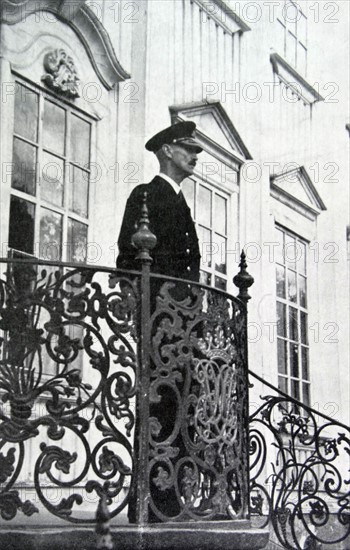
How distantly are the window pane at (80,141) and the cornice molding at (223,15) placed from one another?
233cm

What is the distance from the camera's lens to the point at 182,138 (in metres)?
5.16

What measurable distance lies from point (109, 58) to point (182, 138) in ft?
5.66

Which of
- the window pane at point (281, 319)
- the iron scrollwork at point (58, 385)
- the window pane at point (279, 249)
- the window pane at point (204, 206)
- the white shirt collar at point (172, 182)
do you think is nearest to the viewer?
the iron scrollwork at point (58, 385)

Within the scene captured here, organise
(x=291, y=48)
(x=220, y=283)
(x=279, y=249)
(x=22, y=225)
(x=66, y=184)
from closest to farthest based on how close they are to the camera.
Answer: (x=22, y=225) → (x=66, y=184) → (x=220, y=283) → (x=279, y=249) → (x=291, y=48)

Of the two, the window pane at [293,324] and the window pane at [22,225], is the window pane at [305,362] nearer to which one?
the window pane at [293,324]

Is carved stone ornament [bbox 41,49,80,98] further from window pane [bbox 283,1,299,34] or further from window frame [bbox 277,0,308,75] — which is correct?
window pane [bbox 283,1,299,34]

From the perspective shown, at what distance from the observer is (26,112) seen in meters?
5.75

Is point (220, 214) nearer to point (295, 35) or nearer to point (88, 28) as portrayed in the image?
point (88, 28)

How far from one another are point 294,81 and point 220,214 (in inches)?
105

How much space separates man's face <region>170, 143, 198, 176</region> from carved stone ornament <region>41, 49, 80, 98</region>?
127 cm

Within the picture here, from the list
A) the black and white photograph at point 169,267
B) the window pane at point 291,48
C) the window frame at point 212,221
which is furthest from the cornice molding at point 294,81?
the window frame at point 212,221

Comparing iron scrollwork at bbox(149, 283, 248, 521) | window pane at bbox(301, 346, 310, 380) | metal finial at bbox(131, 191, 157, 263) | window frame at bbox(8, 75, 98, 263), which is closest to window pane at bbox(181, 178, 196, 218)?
window frame at bbox(8, 75, 98, 263)

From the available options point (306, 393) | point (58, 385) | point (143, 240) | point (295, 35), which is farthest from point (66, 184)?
point (295, 35)

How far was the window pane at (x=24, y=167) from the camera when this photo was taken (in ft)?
18.4
